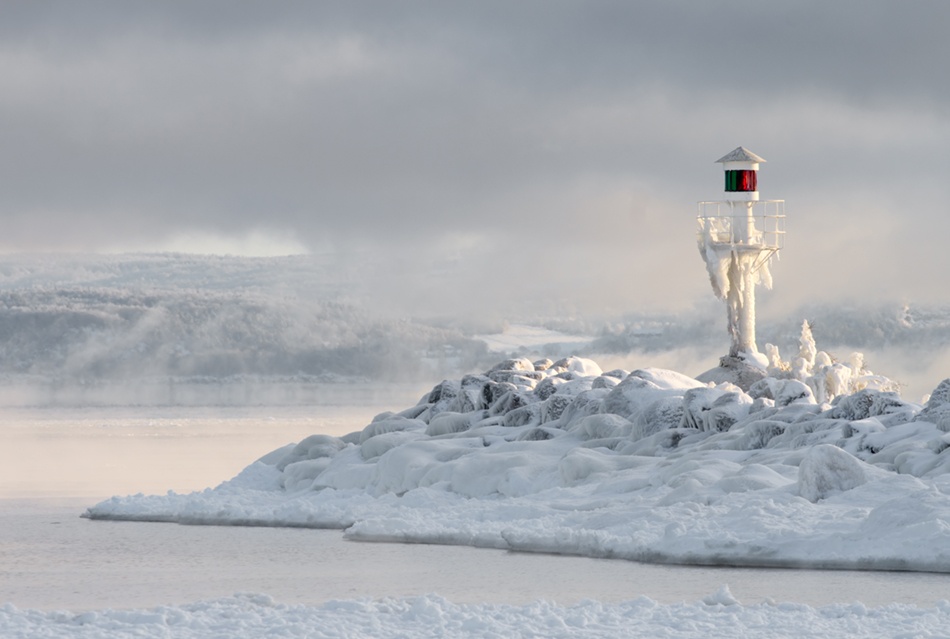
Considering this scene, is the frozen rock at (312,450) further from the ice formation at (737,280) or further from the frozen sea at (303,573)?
the ice formation at (737,280)

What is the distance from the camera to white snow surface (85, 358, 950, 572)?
18938mm

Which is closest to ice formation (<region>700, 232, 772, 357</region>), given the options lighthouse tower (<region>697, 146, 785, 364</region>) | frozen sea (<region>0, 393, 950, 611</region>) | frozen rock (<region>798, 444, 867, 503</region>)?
lighthouse tower (<region>697, 146, 785, 364</region>)

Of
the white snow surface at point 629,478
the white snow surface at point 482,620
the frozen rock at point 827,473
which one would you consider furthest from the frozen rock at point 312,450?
the white snow surface at point 482,620

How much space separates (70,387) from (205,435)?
73.8 metres

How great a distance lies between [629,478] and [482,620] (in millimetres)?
10376

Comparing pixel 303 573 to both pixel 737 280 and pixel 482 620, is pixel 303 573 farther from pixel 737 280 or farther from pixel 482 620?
pixel 737 280

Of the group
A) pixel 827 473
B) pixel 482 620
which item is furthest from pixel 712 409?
pixel 482 620

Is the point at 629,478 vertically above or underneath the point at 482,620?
above

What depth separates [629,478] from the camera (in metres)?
24.4

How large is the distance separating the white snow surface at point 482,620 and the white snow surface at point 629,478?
0.30 m

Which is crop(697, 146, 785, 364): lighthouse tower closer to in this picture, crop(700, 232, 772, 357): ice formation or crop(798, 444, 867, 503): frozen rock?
crop(700, 232, 772, 357): ice formation

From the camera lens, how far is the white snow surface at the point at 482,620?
1388 centimetres

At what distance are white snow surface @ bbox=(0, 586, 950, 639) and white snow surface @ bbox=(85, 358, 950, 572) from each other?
0.30 meters

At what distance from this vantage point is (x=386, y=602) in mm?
15281
